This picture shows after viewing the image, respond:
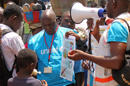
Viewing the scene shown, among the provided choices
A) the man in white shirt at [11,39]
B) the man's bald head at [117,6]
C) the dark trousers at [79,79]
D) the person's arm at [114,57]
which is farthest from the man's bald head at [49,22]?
the person's arm at [114,57]

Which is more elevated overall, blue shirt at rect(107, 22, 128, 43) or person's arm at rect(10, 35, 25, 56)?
blue shirt at rect(107, 22, 128, 43)

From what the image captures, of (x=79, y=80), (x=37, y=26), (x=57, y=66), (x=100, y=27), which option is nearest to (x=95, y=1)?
(x=37, y=26)

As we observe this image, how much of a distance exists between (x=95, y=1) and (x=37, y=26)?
1.70 meters

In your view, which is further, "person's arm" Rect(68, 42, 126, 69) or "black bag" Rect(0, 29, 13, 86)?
"black bag" Rect(0, 29, 13, 86)

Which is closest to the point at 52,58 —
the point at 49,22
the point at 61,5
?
the point at 49,22

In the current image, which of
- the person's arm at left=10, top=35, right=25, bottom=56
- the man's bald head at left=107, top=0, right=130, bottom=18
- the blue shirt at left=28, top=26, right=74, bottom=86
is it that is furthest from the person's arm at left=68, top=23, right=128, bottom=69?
the person's arm at left=10, top=35, right=25, bottom=56

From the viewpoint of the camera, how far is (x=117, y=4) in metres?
1.75

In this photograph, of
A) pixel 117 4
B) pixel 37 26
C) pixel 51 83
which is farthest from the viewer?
pixel 37 26

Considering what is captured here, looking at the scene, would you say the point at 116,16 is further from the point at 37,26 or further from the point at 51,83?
the point at 37,26

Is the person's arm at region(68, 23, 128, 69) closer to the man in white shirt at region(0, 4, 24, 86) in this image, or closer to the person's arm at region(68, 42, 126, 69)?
the person's arm at region(68, 42, 126, 69)

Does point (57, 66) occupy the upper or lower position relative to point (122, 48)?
lower

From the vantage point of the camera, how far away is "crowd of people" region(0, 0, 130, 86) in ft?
5.44

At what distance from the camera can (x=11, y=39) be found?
2.76 m

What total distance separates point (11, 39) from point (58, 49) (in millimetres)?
690
